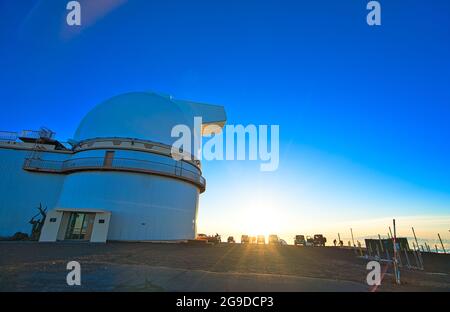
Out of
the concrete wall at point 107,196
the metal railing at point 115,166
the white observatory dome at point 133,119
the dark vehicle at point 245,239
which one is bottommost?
the dark vehicle at point 245,239

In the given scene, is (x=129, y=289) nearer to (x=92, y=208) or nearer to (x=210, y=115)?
(x=92, y=208)

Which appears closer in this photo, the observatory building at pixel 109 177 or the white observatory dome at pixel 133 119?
the observatory building at pixel 109 177

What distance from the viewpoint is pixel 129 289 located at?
4738 mm

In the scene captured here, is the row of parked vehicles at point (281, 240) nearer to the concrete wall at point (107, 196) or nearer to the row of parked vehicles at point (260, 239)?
the row of parked vehicles at point (260, 239)

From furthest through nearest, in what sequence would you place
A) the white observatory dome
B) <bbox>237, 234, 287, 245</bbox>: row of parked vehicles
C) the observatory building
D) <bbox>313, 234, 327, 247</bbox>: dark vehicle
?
<bbox>237, 234, 287, 245</bbox>: row of parked vehicles
<bbox>313, 234, 327, 247</bbox>: dark vehicle
the white observatory dome
the observatory building

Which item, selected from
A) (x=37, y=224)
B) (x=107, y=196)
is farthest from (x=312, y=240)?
(x=37, y=224)

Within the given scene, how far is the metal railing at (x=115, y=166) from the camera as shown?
73.8 ft

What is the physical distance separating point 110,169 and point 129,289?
1981 cm

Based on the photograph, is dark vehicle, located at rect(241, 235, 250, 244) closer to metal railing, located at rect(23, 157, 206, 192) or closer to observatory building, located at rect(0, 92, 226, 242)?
observatory building, located at rect(0, 92, 226, 242)

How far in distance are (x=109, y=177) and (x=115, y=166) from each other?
1.20 metres

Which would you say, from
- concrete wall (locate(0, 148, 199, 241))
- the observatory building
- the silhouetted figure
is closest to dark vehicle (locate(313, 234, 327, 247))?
the observatory building

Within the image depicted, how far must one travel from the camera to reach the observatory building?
70.2 feet

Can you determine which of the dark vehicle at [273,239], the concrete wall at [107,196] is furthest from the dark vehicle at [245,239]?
the concrete wall at [107,196]

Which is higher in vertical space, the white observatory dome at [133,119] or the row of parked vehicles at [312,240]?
the white observatory dome at [133,119]
